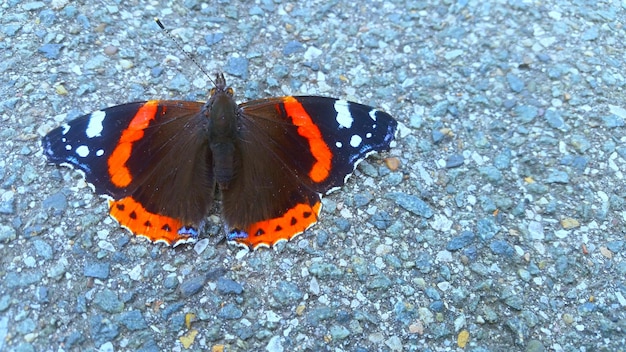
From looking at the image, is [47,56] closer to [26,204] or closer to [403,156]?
[26,204]

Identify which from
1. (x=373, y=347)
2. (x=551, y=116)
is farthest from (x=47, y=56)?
(x=551, y=116)

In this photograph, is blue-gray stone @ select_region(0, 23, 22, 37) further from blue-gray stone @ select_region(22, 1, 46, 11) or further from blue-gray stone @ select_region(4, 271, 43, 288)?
blue-gray stone @ select_region(4, 271, 43, 288)

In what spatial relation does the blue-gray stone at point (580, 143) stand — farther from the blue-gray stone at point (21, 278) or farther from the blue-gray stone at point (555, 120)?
the blue-gray stone at point (21, 278)

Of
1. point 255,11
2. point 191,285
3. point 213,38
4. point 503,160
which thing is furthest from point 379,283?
point 255,11

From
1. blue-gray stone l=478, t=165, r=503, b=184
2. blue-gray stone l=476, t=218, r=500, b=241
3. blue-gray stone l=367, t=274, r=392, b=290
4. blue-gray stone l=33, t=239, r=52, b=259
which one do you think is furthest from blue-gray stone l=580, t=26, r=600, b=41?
blue-gray stone l=33, t=239, r=52, b=259

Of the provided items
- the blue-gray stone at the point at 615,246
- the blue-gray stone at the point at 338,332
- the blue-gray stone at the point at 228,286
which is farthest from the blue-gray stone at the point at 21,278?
the blue-gray stone at the point at 615,246

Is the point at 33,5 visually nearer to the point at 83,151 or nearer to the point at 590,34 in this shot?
the point at 83,151
